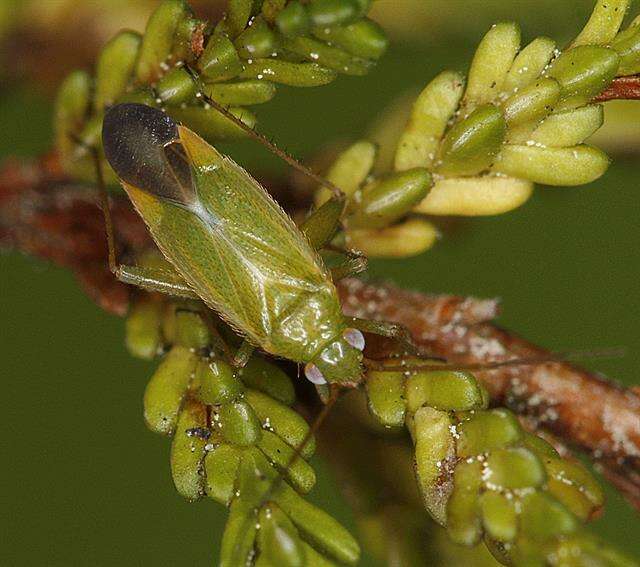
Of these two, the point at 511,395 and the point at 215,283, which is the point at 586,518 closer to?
the point at 511,395

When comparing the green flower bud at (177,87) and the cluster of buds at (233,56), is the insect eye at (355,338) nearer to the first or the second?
the cluster of buds at (233,56)

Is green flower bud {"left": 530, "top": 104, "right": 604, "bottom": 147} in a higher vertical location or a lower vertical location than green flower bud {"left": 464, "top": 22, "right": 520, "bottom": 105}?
lower

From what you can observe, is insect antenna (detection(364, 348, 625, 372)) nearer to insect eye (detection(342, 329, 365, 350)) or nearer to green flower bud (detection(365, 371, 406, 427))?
green flower bud (detection(365, 371, 406, 427))

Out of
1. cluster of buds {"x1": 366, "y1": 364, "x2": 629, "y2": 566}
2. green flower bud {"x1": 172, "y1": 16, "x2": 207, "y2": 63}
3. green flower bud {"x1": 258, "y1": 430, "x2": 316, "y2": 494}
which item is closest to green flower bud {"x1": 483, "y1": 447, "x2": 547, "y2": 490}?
cluster of buds {"x1": 366, "y1": 364, "x2": 629, "y2": 566}

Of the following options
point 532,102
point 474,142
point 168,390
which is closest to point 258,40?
point 474,142

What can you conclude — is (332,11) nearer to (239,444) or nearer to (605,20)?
(605,20)

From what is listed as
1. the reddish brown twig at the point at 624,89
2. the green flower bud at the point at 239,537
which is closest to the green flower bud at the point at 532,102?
the reddish brown twig at the point at 624,89
